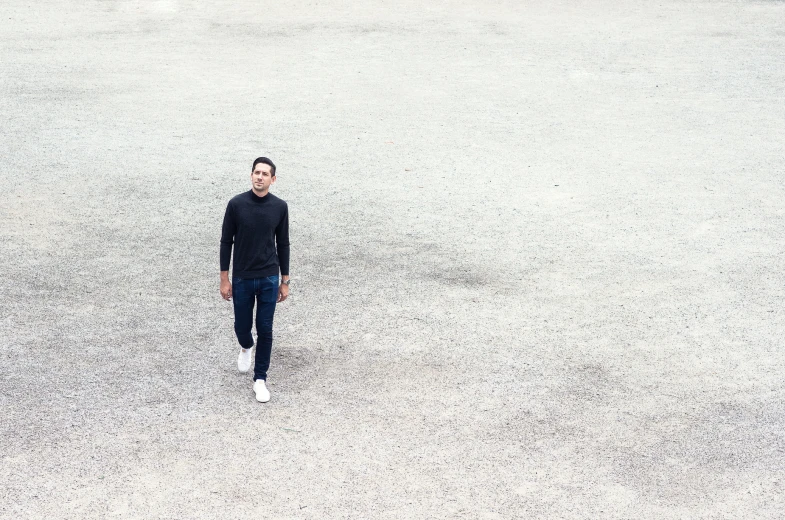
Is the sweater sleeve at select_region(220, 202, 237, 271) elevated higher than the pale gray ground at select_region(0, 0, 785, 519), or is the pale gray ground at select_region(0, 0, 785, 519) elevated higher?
the sweater sleeve at select_region(220, 202, 237, 271)

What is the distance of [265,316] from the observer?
729 cm

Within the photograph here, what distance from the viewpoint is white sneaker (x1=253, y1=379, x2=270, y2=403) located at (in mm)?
7363

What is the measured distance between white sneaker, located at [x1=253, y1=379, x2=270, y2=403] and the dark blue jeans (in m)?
0.04

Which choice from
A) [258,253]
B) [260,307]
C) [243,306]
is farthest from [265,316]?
[258,253]

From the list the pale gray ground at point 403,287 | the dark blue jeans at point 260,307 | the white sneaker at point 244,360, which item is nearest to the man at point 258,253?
the dark blue jeans at point 260,307

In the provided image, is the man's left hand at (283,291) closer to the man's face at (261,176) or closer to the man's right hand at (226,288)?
the man's right hand at (226,288)

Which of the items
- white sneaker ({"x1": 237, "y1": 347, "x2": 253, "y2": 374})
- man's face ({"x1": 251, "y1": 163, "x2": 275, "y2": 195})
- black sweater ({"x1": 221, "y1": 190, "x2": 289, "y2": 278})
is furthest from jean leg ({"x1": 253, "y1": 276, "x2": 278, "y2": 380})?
man's face ({"x1": 251, "y1": 163, "x2": 275, "y2": 195})

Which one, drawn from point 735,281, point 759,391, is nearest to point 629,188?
point 735,281

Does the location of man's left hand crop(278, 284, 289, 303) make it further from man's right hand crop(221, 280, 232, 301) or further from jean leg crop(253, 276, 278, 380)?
man's right hand crop(221, 280, 232, 301)

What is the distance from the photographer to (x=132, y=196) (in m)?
11.9

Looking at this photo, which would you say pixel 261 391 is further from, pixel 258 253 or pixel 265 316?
pixel 258 253

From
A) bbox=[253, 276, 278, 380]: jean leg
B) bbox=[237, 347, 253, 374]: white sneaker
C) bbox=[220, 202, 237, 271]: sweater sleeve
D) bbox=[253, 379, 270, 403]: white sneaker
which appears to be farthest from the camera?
bbox=[237, 347, 253, 374]: white sneaker

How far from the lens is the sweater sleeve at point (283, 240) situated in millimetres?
7270

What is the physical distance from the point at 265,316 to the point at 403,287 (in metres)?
2.56
